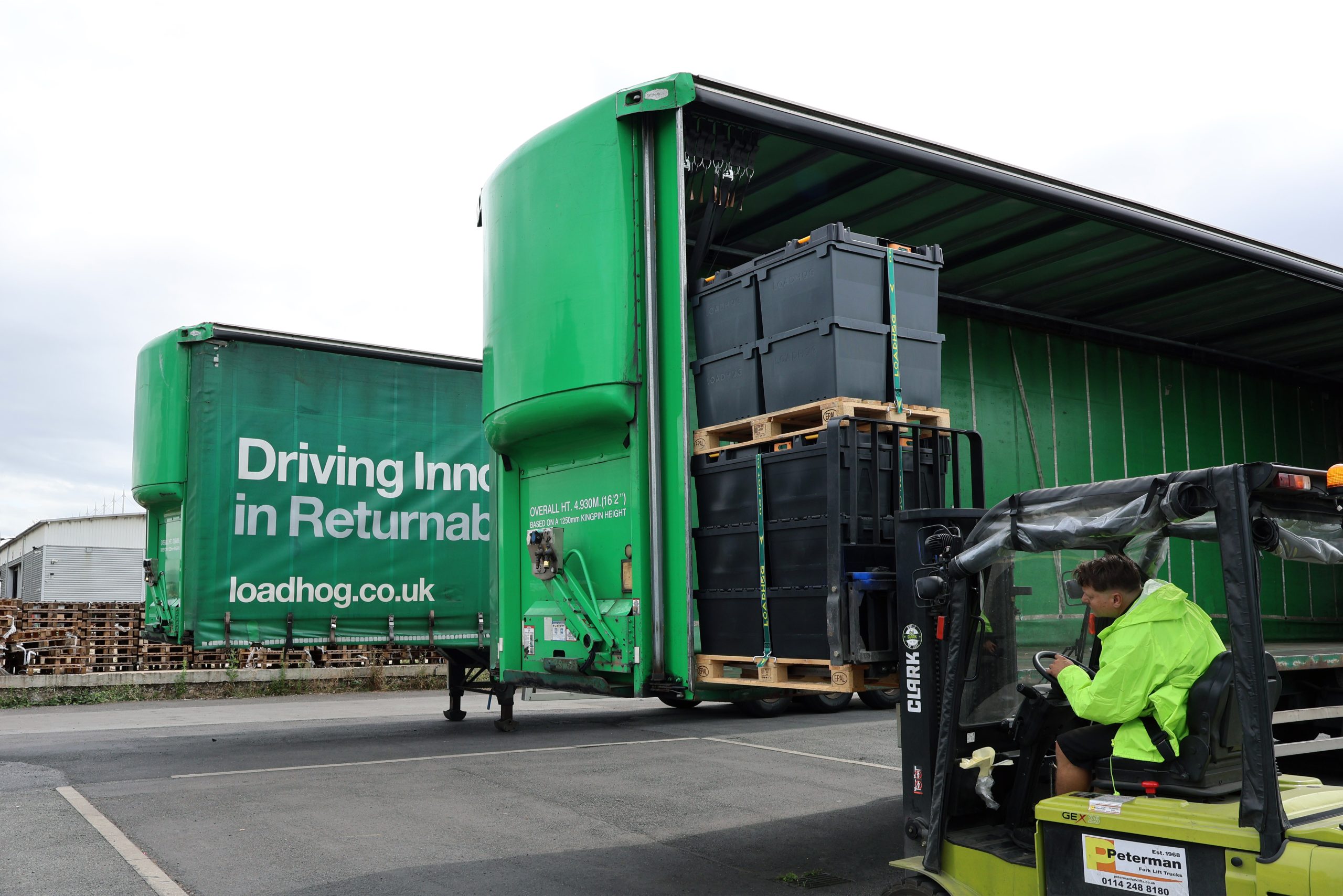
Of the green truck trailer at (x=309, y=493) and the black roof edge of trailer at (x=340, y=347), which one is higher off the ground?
the black roof edge of trailer at (x=340, y=347)

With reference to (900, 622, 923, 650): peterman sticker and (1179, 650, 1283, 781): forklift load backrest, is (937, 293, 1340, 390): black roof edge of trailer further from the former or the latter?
(1179, 650, 1283, 781): forklift load backrest

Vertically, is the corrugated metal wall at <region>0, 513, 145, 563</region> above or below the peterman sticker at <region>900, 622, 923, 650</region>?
above

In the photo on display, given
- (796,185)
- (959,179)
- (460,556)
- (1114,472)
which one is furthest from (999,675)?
(460,556)

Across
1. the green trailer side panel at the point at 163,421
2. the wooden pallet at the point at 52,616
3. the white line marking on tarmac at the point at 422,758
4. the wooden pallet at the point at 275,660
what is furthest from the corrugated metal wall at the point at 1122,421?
the wooden pallet at the point at 52,616

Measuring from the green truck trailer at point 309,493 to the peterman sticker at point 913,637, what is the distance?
7.00 metres

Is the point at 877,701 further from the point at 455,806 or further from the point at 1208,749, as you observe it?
the point at 1208,749

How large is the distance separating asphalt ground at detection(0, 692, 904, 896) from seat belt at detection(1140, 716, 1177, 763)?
2.49 meters

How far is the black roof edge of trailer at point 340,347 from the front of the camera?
11273 mm

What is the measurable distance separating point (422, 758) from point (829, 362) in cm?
687

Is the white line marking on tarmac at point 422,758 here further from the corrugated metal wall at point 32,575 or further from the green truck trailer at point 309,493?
the corrugated metal wall at point 32,575

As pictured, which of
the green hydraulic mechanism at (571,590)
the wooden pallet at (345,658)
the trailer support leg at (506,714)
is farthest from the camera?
the wooden pallet at (345,658)

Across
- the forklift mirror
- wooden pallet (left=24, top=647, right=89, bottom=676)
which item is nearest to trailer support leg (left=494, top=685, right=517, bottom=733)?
the forklift mirror

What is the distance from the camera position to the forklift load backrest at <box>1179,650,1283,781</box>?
10.4 feet

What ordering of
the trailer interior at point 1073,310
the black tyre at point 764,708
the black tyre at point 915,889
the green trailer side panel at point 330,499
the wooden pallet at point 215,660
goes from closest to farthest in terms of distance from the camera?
the black tyre at point 915,889, the trailer interior at point 1073,310, the green trailer side panel at point 330,499, the black tyre at point 764,708, the wooden pallet at point 215,660
